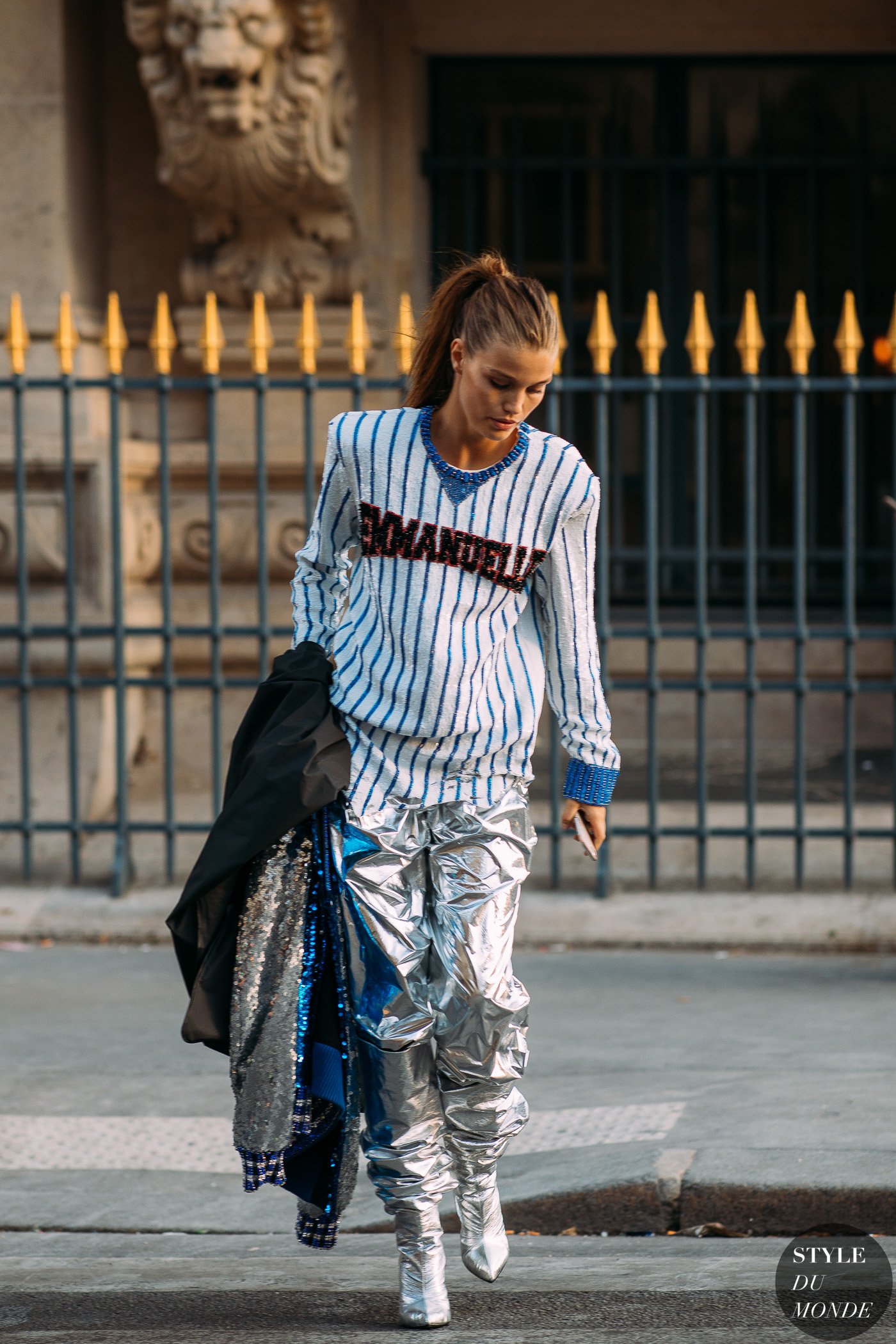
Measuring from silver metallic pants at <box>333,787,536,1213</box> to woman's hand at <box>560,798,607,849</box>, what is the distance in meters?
0.18

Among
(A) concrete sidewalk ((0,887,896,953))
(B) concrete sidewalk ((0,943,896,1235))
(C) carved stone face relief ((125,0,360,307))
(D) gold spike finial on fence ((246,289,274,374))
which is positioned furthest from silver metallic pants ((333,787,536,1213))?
(C) carved stone face relief ((125,0,360,307))

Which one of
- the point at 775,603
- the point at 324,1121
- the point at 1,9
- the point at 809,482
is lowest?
the point at 324,1121

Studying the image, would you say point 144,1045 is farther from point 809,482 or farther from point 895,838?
point 809,482

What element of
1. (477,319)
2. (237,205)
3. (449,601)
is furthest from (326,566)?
(237,205)

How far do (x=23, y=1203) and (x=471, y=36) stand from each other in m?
6.08

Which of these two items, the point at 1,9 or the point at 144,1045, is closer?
the point at 144,1045

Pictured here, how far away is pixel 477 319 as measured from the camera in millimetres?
3146

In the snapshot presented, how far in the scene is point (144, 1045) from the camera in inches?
206

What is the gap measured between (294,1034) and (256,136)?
4901mm

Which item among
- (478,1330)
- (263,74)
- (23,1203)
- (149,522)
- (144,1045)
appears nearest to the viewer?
(478,1330)

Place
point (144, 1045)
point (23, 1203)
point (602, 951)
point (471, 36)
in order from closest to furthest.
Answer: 1. point (23, 1203)
2. point (144, 1045)
3. point (602, 951)
4. point (471, 36)

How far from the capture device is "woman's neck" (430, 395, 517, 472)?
3242mm

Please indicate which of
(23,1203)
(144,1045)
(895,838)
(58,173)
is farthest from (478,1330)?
(58,173)

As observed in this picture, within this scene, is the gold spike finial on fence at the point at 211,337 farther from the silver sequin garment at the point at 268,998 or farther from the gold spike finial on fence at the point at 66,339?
the silver sequin garment at the point at 268,998
